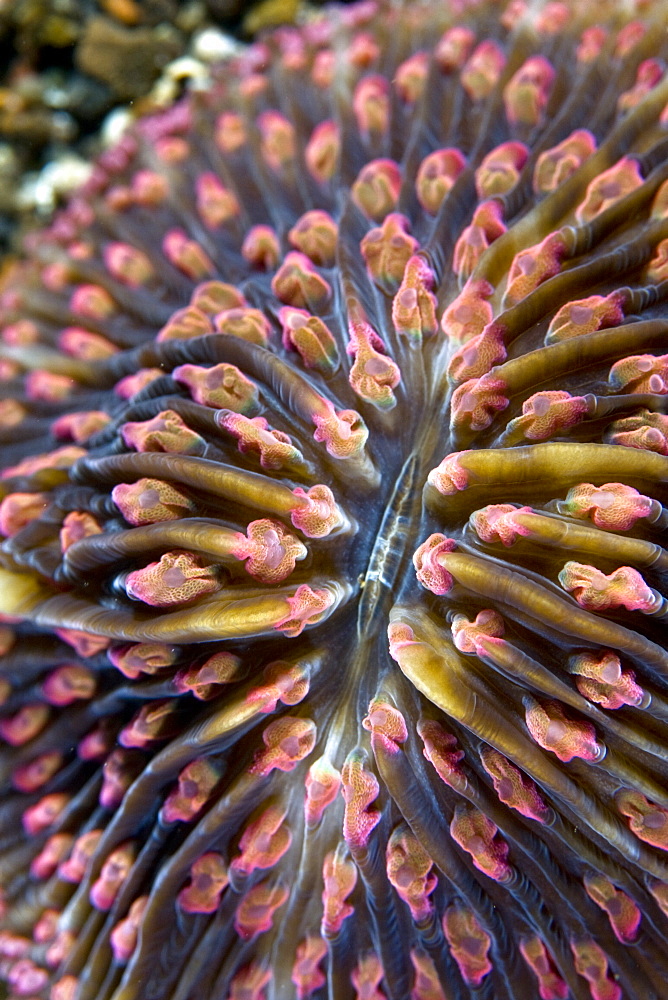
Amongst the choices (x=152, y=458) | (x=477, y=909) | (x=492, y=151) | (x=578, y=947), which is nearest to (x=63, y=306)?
(x=152, y=458)

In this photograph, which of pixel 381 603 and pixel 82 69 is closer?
pixel 381 603

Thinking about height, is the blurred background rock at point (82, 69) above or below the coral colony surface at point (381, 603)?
above

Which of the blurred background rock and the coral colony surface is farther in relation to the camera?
the blurred background rock

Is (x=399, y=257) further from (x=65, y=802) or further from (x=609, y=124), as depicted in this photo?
(x=65, y=802)

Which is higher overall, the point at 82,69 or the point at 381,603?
the point at 82,69

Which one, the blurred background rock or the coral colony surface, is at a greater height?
the blurred background rock

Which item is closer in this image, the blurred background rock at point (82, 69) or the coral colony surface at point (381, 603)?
the coral colony surface at point (381, 603)

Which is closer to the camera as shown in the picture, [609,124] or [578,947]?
[578,947]

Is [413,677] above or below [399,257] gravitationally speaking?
below
